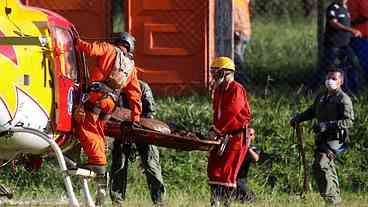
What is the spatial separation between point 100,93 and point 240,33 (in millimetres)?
6974

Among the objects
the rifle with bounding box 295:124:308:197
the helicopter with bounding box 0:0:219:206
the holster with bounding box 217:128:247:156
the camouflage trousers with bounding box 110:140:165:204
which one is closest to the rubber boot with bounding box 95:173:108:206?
the helicopter with bounding box 0:0:219:206

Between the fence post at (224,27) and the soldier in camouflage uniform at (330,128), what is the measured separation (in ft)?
8.56

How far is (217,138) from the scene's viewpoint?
48.6 feet

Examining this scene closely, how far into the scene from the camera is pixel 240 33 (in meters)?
20.3

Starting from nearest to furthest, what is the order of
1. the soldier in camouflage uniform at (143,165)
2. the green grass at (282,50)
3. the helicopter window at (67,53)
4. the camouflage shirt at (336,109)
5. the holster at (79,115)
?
the helicopter window at (67,53), the holster at (79,115), the soldier in camouflage uniform at (143,165), the camouflage shirt at (336,109), the green grass at (282,50)

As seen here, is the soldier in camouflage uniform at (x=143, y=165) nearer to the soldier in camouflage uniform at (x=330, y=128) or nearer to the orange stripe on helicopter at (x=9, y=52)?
the soldier in camouflage uniform at (x=330, y=128)

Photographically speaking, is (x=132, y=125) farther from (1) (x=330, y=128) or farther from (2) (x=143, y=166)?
(1) (x=330, y=128)

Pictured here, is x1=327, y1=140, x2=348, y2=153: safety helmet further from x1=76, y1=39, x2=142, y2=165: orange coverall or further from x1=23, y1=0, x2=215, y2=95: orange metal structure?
x1=76, y1=39, x2=142, y2=165: orange coverall

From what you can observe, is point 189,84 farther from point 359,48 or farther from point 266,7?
point 266,7

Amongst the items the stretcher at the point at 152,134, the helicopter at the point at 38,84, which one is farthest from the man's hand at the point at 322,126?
the helicopter at the point at 38,84

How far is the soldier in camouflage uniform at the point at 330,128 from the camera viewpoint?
16188 mm

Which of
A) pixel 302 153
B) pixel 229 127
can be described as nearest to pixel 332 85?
pixel 302 153

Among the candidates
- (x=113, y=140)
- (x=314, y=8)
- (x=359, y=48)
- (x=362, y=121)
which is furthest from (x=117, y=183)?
(x=314, y=8)

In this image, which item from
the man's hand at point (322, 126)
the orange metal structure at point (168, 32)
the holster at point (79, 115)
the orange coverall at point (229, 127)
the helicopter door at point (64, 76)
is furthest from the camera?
the orange metal structure at point (168, 32)
